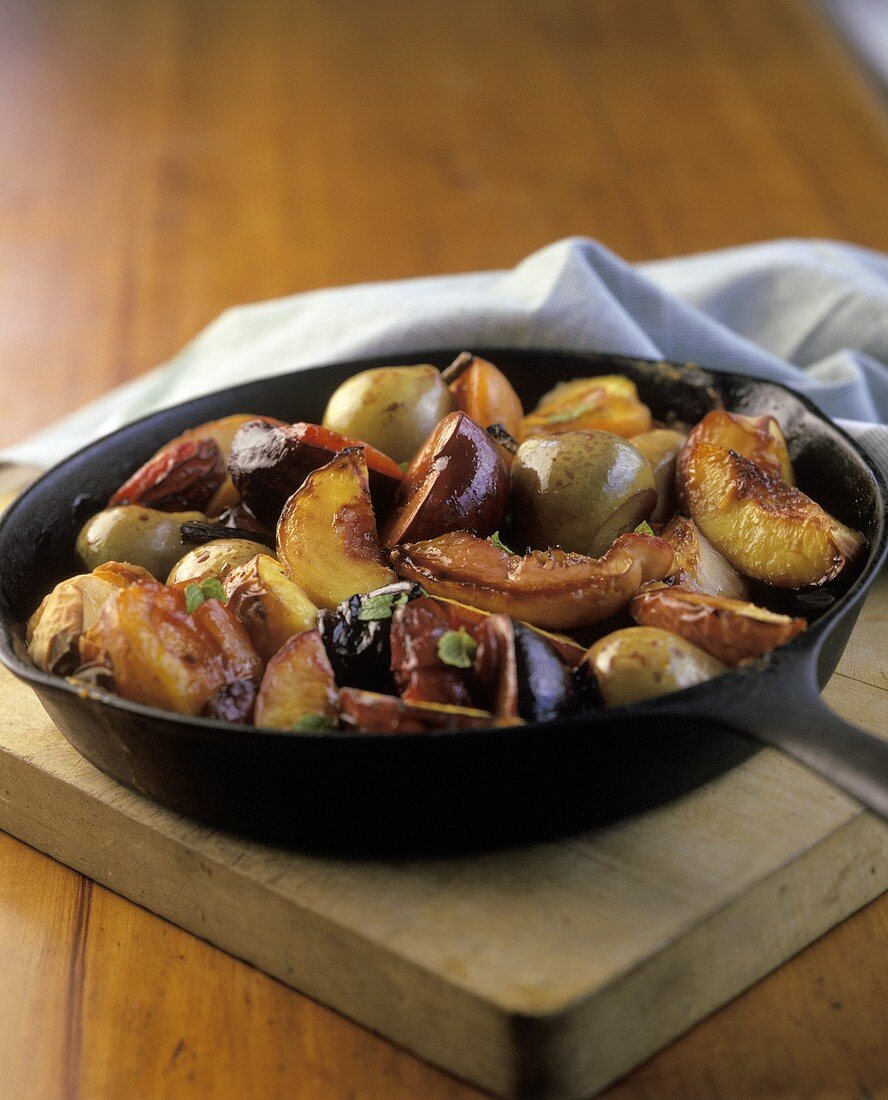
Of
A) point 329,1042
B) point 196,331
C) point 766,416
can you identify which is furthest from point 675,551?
point 196,331

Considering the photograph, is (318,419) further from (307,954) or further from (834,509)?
(307,954)

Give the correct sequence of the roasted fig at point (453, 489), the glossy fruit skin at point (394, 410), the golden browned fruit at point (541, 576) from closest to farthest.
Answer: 1. the golden browned fruit at point (541, 576)
2. the roasted fig at point (453, 489)
3. the glossy fruit skin at point (394, 410)

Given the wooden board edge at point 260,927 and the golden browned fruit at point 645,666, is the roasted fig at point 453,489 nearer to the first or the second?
the golden browned fruit at point 645,666

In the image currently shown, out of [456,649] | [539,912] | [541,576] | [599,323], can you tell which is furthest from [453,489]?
[599,323]

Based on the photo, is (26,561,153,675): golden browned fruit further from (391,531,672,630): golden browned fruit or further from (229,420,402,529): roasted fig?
(391,531,672,630): golden browned fruit

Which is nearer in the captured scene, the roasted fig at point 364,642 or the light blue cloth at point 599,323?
the roasted fig at point 364,642

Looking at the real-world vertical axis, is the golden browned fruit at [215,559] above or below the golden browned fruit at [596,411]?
below

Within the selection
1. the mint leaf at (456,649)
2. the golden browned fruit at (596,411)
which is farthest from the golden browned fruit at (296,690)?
the golden browned fruit at (596,411)
